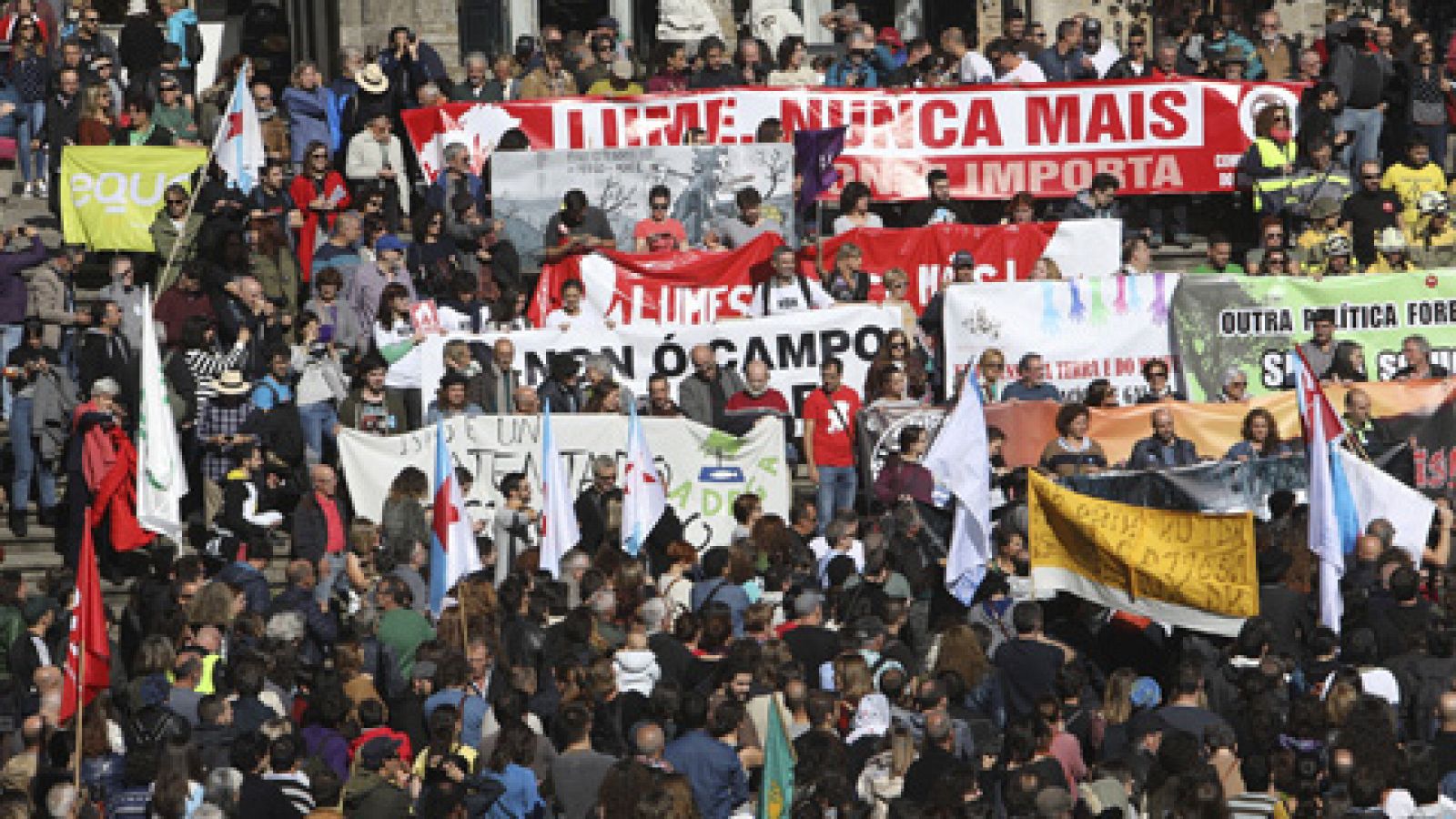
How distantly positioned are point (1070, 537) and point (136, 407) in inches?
300

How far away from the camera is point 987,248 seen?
28.2 meters

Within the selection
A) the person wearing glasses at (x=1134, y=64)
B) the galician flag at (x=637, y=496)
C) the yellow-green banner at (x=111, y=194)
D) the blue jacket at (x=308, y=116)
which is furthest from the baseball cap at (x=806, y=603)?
the person wearing glasses at (x=1134, y=64)

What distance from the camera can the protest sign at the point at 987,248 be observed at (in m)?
28.1

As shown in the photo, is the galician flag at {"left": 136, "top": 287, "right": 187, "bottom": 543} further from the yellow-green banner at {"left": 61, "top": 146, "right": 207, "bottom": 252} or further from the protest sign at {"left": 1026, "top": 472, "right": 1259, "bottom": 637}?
the protest sign at {"left": 1026, "top": 472, "right": 1259, "bottom": 637}

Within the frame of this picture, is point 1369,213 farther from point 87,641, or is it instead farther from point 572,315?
point 87,641

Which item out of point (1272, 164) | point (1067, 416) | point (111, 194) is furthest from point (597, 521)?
point (1272, 164)

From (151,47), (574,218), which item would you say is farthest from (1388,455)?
(151,47)

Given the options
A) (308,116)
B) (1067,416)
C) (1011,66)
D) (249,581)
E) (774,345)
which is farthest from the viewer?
(1011,66)

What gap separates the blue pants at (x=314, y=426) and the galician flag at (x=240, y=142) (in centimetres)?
344

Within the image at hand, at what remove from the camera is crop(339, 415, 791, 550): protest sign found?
2455 centimetres

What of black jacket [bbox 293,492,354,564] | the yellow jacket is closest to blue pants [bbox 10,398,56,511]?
black jacket [bbox 293,492,354,564]

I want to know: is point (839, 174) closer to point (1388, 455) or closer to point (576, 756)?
point (1388, 455)

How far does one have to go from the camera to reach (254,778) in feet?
58.1

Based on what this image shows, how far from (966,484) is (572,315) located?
571cm
